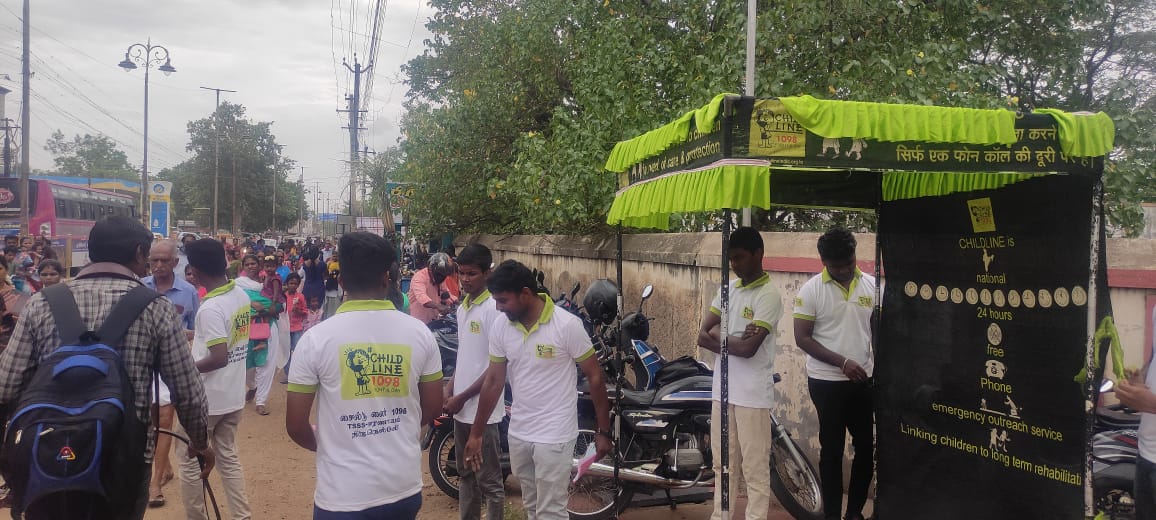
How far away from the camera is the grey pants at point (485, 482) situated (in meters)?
4.30

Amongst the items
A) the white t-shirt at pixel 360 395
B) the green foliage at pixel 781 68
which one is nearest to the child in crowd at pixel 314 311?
the green foliage at pixel 781 68

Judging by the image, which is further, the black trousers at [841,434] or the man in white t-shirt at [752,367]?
the black trousers at [841,434]

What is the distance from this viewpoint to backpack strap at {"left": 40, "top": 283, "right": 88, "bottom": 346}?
2.88 metres

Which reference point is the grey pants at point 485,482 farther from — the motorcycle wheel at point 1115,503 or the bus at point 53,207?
the bus at point 53,207

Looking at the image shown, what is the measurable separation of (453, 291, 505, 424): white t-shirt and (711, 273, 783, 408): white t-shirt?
4.28 feet

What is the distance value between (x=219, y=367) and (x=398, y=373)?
7.29 feet

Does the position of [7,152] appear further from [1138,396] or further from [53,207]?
[1138,396]

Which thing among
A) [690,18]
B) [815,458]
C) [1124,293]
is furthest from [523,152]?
[1124,293]

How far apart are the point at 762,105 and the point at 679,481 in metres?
2.77

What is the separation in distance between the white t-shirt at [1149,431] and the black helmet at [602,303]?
452 centimetres

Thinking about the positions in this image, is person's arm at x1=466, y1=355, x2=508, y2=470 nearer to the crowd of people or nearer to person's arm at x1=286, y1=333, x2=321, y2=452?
the crowd of people

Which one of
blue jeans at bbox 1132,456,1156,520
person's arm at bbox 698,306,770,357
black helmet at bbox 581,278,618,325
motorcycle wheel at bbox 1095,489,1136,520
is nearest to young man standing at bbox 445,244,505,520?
person's arm at bbox 698,306,770,357

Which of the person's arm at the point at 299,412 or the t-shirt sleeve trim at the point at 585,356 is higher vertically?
the t-shirt sleeve trim at the point at 585,356

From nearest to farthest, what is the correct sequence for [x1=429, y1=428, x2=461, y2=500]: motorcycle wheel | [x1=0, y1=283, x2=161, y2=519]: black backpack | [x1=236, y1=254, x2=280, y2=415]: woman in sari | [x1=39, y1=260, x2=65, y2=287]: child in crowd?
[x1=0, y1=283, x2=161, y2=519]: black backpack, [x1=429, y1=428, x2=461, y2=500]: motorcycle wheel, [x1=39, y1=260, x2=65, y2=287]: child in crowd, [x1=236, y1=254, x2=280, y2=415]: woman in sari
